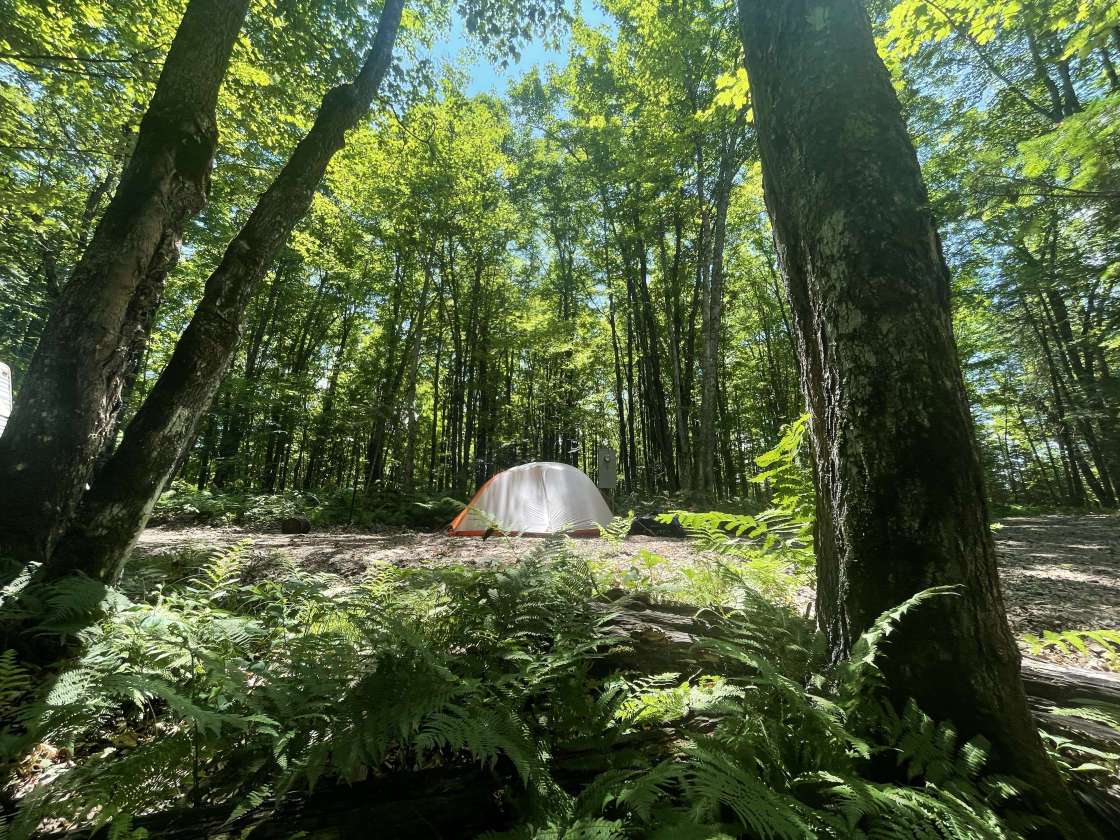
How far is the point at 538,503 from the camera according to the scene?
330 inches

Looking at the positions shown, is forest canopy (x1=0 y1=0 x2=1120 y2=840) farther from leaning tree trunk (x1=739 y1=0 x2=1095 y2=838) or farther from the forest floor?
the forest floor

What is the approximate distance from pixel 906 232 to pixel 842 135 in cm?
47

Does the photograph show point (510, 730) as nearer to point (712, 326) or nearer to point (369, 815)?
point (369, 815)

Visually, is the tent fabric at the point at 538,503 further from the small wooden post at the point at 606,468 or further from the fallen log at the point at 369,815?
the fallen log at the point at 369,815

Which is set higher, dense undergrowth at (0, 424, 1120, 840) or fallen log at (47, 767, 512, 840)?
dense undergrowth at (0, 424, 1120, 840)

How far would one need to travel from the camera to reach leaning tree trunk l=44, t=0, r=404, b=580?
93.4 inches

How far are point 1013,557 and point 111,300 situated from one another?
8.76 metres

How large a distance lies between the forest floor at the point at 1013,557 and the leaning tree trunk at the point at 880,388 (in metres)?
1.49

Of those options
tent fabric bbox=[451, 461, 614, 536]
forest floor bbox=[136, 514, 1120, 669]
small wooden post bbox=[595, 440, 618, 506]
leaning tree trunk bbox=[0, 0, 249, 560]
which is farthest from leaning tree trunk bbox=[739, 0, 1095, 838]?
small wooden post bbox=[595, 440, 618, 506]

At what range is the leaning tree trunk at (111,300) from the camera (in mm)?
2416

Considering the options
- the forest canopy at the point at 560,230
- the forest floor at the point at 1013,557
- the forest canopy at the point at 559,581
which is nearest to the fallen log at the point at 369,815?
the forest canopy at the point at 559,581

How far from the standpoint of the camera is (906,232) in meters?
1.57

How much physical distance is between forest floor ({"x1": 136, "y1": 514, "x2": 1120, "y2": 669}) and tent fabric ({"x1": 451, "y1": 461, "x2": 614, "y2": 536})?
0.83 m

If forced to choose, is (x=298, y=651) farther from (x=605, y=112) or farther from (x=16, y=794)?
(x=605, y=112)
